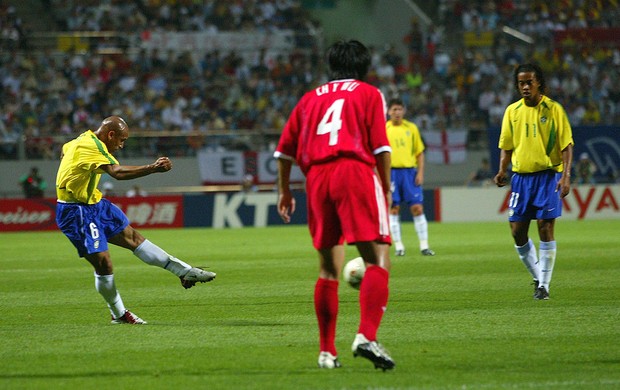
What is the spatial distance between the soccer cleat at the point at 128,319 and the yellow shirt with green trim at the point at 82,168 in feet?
3.65

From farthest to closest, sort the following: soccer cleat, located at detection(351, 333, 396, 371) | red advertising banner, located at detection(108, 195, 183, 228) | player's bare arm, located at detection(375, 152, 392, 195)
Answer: red advertising banner, located at detection(108, 195, 183, 228), player's bare arm, located at detection(375, 152, 392, 195), soccer cleat, located at detection(351, 333, 396, 371)

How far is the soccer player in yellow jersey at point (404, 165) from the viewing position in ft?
56.2

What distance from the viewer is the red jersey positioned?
672 centimetres

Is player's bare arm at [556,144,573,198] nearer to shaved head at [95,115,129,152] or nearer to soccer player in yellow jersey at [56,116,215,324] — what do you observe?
soccer player in yellow jersey at [56,116,215,324]

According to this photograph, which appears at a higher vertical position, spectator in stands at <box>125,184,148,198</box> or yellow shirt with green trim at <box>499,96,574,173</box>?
yellow shirt with green trim at <box>499,96,574,173</box>

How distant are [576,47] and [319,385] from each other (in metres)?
30.8

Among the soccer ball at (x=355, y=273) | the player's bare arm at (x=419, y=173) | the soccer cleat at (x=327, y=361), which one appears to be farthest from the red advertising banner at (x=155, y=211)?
the soccer cleat at (x=327, y=361)

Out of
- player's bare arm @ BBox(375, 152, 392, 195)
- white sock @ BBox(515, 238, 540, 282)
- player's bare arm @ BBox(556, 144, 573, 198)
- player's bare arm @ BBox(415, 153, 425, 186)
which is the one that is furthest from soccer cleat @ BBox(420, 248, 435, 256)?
player's bare arm @ BBox(375, 152, 392, 195)

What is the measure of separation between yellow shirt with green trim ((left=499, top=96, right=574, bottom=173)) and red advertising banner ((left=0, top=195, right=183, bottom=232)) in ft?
59.5

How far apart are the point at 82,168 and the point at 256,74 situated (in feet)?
76.6

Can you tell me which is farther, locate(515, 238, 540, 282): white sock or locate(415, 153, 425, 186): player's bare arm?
locate(415, 153, 425, 186): player's bare arm

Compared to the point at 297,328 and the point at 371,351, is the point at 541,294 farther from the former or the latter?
the point at 371,351

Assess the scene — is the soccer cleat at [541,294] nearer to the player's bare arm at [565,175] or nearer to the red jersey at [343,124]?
the player's bare arm at [565,175]

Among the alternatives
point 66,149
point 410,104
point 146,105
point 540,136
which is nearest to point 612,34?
point 410,104
